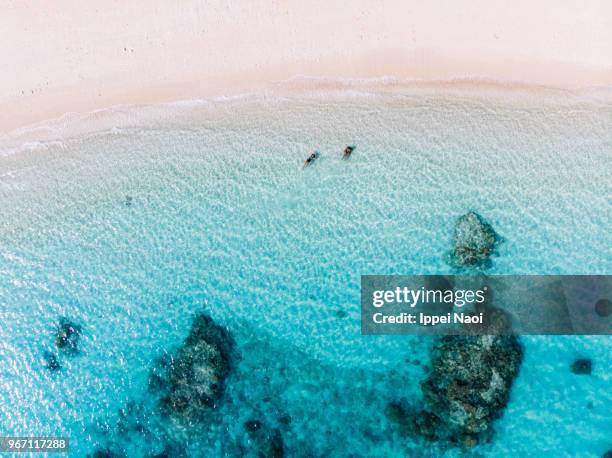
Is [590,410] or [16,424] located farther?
[16,424]

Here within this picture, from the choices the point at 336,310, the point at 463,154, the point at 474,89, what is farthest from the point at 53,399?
the point at 474,89

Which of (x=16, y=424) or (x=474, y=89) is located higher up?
(x=474, y=89)

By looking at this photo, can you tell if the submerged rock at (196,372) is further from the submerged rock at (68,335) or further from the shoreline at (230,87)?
the shoreline at (230,87)

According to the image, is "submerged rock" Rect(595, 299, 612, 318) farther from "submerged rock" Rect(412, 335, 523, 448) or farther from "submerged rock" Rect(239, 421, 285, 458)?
"submerged rock" Rect(239, 421, 285, 458)

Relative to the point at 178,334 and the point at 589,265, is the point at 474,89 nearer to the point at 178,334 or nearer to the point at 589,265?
the point at 589,265

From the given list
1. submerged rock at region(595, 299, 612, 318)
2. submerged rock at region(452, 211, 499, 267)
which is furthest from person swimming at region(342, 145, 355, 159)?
submerged rock at region(595, 299, 612, 318)

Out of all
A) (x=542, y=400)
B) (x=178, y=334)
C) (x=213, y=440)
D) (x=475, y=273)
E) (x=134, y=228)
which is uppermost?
(x=134, y=228)
